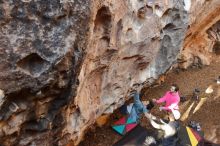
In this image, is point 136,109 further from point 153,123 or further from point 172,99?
point 172,99

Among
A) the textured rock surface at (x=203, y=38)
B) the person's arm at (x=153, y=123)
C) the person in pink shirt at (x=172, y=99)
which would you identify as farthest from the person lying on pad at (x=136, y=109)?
the textured rock surface at (x=203, y=38)

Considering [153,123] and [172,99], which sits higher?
[172,99]

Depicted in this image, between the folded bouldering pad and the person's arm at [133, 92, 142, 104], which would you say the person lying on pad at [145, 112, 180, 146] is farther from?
the person's arm at [133, 92, 142, 104]

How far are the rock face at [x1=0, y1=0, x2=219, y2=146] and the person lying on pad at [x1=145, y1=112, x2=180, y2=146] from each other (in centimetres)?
101

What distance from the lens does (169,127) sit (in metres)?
9.83

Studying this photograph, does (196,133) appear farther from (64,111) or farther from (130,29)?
(64,111)

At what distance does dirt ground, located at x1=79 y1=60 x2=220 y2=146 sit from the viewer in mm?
10062

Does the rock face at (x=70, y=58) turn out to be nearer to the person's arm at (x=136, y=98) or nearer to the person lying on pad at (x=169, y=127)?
the person's arm at (x=136, y=98)

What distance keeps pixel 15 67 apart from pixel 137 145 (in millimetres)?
4285

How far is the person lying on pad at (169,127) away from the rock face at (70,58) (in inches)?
39.6

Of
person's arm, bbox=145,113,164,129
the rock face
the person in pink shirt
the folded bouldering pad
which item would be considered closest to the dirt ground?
person's arm, bbox=145,113,164,129

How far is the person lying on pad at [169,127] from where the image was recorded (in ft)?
31.2

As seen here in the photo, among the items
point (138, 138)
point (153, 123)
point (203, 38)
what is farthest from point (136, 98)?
point (203, 38)

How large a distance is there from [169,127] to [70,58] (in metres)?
4.24
